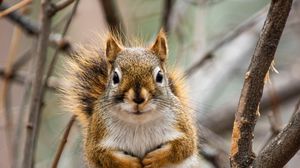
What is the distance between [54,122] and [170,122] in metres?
1.66

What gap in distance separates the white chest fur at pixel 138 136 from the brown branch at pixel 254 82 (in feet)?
1.36

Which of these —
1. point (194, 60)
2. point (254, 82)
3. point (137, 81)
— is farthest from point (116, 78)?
point (194, 60)

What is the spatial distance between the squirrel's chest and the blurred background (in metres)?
0.43

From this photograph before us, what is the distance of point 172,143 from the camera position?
207cm

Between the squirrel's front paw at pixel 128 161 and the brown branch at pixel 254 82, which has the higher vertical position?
the brown branch at pixel 254 82

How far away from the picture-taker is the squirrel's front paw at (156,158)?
2.00m

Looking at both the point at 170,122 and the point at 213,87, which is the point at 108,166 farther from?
the point at 213,87

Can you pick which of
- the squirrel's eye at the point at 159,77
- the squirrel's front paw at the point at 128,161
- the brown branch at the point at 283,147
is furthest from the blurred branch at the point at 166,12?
the brown branch at the point at 283,147

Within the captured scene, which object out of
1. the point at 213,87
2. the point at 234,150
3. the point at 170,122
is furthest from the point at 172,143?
the point at 213,87

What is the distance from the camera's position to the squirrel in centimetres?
196

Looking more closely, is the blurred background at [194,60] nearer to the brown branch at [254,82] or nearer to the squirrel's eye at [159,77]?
the squirrel's eye at [159,77]

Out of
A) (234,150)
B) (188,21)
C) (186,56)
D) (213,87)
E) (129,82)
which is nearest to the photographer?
(234,150)

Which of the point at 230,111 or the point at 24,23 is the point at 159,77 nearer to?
the point at 24,23

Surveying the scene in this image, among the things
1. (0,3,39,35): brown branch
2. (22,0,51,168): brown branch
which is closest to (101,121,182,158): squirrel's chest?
(22,0,51,168): brown branch
